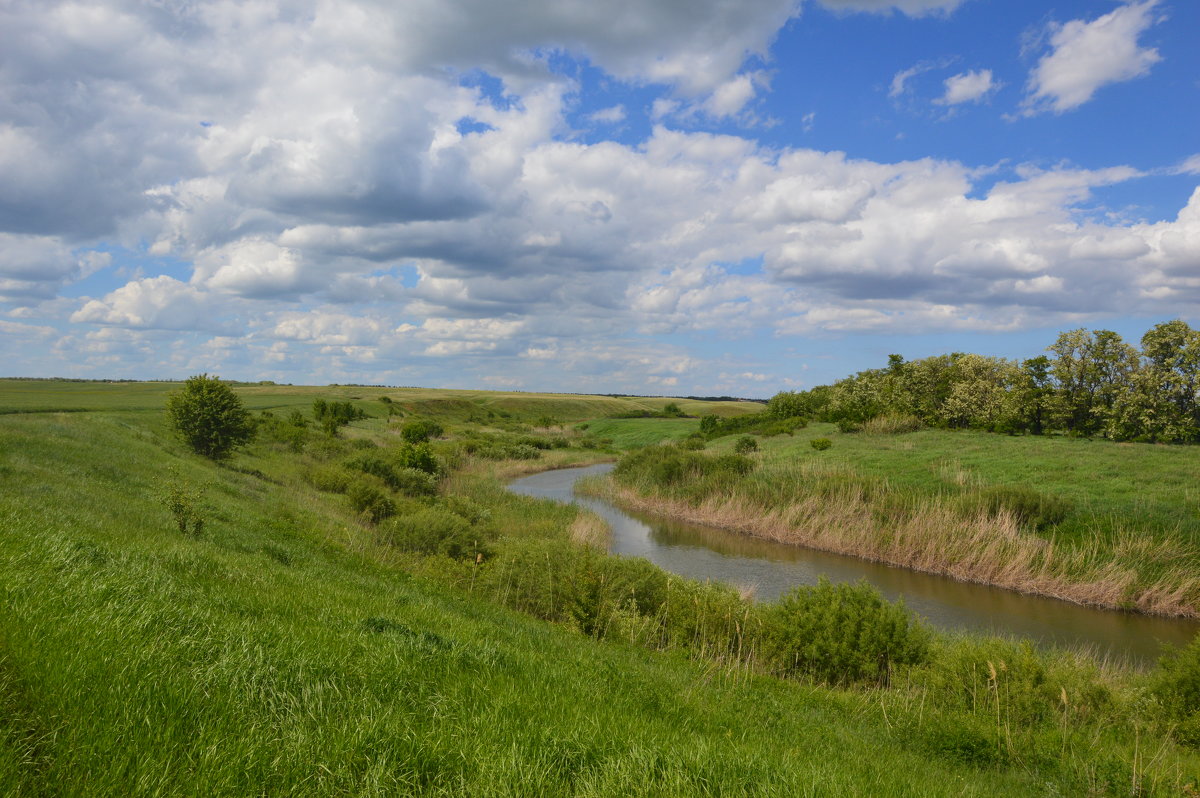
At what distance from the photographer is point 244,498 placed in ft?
58.6

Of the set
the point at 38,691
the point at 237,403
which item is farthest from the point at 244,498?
the point at 38,691

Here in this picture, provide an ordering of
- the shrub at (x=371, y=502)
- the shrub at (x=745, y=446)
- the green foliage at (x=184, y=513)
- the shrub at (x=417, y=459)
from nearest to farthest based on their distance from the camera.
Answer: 1. the green foliage at (x=184, y=513)
2. the shrub at (x=371, y=502)
3. the shrub at (x=417, y=459)
4. the shrub at (x=745, y=446)

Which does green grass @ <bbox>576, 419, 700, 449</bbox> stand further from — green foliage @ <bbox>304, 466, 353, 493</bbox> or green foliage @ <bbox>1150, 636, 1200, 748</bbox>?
green foliage @ <bbox>1150, 636, 1200, 748</bbox>

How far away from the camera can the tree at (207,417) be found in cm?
2555

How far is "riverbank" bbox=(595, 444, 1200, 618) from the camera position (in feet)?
53.1

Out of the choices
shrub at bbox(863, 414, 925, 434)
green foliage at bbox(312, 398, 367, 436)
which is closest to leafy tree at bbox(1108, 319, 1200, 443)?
shrub at bbox(863, 414, 925, 434)

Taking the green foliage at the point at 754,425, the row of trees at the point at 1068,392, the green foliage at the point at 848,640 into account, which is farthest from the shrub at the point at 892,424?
the green foliage at the point at 848,640

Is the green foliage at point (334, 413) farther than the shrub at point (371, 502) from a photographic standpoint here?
Yes

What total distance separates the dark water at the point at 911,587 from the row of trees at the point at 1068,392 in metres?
22.9

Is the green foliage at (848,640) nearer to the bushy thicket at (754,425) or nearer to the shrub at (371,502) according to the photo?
the shrub at (371,502)

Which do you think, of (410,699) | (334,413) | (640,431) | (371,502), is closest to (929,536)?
(371,502)

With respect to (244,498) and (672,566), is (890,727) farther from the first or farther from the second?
(244,498)

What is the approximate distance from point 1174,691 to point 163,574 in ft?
39.0

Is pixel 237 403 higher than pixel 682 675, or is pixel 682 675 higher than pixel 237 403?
pixel 237 403
